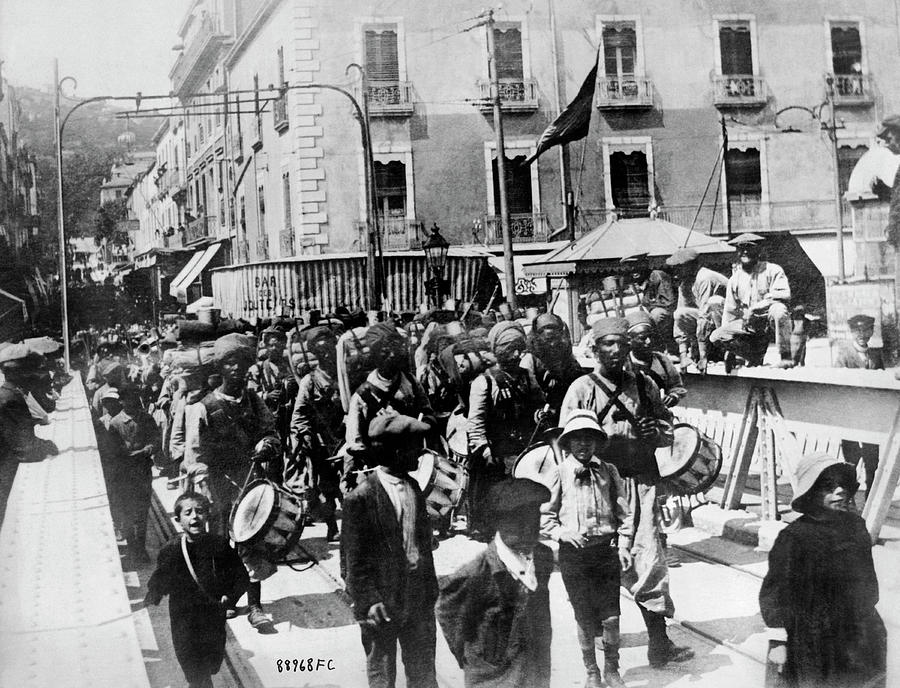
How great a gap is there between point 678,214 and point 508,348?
1.06 m

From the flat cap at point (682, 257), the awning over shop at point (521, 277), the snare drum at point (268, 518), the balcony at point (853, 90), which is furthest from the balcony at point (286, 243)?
the balcony at point (853, 90)

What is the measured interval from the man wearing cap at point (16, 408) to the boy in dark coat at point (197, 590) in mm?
777

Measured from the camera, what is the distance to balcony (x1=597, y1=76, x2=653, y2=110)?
4684mm

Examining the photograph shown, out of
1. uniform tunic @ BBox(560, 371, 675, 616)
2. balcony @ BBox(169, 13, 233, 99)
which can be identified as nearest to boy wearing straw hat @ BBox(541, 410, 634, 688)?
uniform tunic @ BBox(560, 371, 675, 616)

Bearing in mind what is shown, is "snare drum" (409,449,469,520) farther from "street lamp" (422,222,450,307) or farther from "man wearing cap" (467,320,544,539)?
"street lamp" (422,222,450,307)

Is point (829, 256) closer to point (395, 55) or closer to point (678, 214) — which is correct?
point (678, 214)

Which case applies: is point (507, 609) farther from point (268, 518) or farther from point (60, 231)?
point (60, 231)

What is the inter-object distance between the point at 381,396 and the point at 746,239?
1.99 m

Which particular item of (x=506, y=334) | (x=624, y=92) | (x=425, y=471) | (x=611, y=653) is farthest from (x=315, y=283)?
(x=611, y=653)

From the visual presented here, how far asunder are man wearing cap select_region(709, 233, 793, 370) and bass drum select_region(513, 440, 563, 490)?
1.13 meters

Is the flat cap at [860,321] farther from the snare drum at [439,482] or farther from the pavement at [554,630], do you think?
the snare drum at [439,482]

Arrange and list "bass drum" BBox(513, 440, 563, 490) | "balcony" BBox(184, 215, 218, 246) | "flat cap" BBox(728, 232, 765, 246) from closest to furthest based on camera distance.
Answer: "bass drum" BBox(513, 440, 563, 490), "balcony" BBox(184, 215, 218, 246), "flat cap" BBox(728, 232, 765, 246)

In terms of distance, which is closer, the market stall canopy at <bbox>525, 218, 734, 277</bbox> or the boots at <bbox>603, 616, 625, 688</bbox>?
the boots at <bbox>603, 616, 625, 688</bbox>

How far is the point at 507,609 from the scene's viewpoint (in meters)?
4.20
